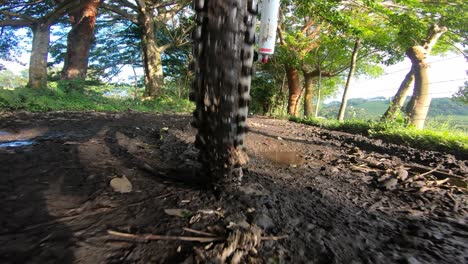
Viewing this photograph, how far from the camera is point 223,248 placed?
115cm

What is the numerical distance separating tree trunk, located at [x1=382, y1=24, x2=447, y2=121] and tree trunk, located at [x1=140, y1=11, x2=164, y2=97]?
9875 millimetres

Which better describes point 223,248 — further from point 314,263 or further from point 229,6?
point 229,6

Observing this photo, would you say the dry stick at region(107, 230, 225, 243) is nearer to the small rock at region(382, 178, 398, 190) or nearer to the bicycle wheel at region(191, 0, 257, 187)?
the bicycle wheel at region(191, 0, 257, 187)

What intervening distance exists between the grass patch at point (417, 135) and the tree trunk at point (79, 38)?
34.8 ft

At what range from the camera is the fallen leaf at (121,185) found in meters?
1.68

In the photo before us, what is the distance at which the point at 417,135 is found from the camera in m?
5.29

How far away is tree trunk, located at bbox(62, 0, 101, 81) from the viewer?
10133 mm

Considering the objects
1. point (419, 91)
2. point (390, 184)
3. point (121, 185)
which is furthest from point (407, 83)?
point (121, 185)

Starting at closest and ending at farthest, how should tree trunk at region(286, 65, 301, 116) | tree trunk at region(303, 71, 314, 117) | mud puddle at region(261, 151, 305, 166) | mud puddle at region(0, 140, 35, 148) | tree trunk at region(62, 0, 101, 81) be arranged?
mud puddle at region(0, 140, 35, 148)
mud puddle at region(261, 151, 305, 166)
tree trunk at region(62, 0, 101, 81)
tree trunk at region(303, 71, 314, 117)
tree trunk at region(286, 65, 301, 116)

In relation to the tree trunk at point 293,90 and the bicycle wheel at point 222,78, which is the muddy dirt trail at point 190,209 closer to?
the bicycle wheel at point 222,78

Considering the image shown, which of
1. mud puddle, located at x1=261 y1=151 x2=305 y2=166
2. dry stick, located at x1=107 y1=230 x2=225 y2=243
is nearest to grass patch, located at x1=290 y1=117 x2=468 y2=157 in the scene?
mud puddle, located at x1=261 y1=151 x2=305 y2=166

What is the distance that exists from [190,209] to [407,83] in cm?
1043

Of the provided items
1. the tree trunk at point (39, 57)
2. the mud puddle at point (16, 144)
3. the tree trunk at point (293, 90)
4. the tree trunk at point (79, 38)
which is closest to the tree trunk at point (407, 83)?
the tree trunk at point (293, 90)

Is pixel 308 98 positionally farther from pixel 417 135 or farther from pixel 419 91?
pixel 417 135
